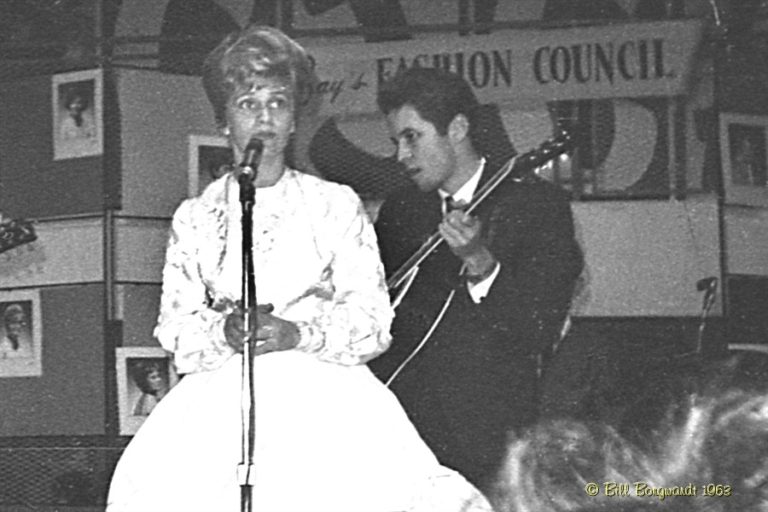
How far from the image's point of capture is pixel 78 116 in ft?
18.8

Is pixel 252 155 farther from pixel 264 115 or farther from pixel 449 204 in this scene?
pixel 449 204

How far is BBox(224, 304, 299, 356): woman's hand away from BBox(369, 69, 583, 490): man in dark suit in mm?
477

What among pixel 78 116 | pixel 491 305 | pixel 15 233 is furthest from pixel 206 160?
pixel 491 305

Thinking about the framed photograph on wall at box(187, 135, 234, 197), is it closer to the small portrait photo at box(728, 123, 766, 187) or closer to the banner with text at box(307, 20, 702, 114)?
the banner with text at box(307, 20, 702, 114)

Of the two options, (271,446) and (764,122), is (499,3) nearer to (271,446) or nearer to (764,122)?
(764,122)

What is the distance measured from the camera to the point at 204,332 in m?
5.20

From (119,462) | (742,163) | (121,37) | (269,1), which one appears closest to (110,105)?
(121,37)

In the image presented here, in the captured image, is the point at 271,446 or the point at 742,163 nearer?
the point at 271,446

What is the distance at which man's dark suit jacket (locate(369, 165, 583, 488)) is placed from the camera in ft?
18.1

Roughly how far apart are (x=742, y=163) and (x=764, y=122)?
16cm

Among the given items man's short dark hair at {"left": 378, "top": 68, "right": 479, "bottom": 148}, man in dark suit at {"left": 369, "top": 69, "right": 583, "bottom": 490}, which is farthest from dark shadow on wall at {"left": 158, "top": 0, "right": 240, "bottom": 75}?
man in dark suit at {"left": 369, "top": 69, "right": 583, "bottom": 490}

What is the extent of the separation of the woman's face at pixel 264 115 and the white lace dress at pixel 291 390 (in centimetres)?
16

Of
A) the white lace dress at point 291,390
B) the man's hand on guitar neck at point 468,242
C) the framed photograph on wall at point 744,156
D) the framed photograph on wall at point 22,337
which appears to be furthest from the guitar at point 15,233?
the framed photograph on wall at point 744,156

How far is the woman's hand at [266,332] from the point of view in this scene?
16.4 feet
